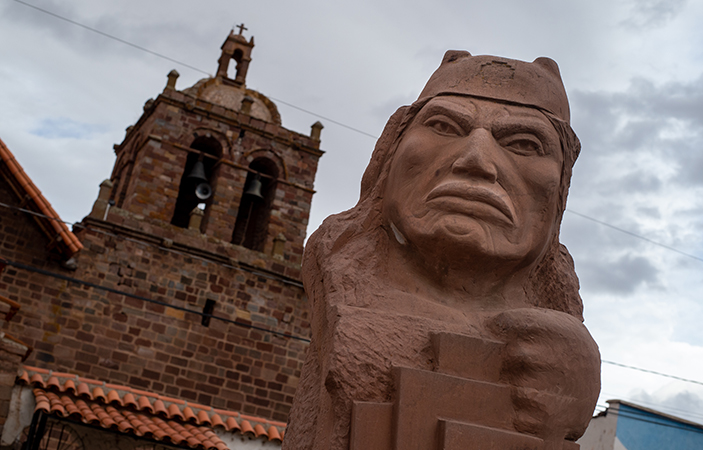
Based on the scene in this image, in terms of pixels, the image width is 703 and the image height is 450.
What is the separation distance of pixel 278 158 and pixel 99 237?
4.82m

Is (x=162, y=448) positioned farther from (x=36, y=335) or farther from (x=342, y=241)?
(x=342, y=241)

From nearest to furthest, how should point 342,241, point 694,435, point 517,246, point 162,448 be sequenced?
1. point 517,246
2. point 342,241
3. point 162,448
4. point 694,435

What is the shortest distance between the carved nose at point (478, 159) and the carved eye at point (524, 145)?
8 centimetres

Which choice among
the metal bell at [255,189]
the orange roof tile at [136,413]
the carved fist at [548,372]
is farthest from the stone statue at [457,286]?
the metal bell at [255,189]

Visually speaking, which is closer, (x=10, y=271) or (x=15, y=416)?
(x=15, y=416)

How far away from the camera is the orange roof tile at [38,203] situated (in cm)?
1270

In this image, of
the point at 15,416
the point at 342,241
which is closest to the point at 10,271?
the point at 15,416

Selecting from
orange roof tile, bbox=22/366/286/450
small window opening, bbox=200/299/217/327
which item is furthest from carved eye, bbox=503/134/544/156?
small window opening, bbox=200/299/217/327

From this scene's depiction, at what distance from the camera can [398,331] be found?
228 cm

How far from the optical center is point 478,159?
245cm

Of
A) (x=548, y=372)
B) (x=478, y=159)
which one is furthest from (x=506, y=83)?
(x=548, y=372)

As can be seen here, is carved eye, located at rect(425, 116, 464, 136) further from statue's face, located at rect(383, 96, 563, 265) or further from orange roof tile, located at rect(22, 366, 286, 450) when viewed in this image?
orange roof tile, located at rect(22, 366, 286, 450)

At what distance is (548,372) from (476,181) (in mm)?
669

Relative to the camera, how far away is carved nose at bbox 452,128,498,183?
245 cm
